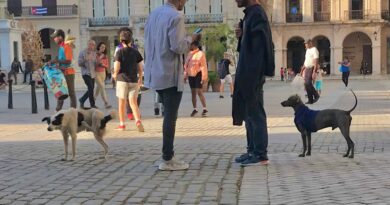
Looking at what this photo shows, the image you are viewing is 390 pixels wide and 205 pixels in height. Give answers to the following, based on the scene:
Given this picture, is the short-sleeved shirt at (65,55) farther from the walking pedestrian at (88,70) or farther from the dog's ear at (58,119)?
the dog's ear at (58,119)

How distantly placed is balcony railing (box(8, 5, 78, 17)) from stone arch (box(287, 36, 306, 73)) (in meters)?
21.1

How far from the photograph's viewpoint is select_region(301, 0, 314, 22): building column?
183 feet

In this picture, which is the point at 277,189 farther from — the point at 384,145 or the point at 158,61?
the point at 384,145

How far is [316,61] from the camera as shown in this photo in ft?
55.3

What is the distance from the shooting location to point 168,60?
6.45 m

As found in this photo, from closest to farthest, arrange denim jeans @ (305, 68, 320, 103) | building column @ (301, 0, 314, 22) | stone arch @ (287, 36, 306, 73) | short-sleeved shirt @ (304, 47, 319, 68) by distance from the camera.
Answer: denim jeans @ (305, 68, 320, 103) < short-sleeved shirt @ (304, 47, 319, 68) < building column @ (301, 0, 314, 22) < stone arch @ (287, 36, 306, 73)

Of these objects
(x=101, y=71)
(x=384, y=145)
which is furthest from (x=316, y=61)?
(x=384, y=145)

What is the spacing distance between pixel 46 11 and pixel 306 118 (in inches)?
2058

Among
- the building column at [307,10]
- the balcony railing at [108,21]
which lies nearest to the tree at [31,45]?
the balcony railing at [108,21]

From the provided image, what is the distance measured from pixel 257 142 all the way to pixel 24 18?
5200 cm

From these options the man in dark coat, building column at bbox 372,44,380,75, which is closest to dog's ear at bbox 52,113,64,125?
the man in dark coat

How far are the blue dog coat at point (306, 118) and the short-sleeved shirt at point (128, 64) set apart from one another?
4.34 meters

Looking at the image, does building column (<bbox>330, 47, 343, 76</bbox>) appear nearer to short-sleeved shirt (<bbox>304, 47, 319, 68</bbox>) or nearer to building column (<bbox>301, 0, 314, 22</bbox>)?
building column (<bbox>301, 0, 314, 22</bbox>)

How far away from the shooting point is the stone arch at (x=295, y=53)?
189 ft
